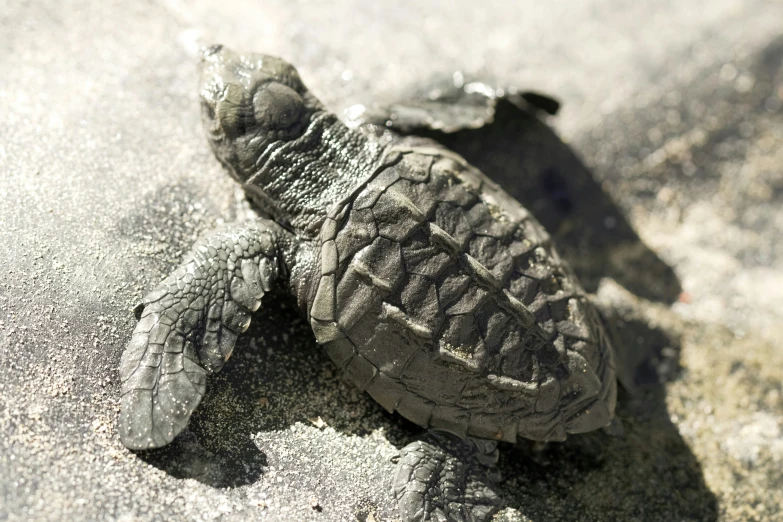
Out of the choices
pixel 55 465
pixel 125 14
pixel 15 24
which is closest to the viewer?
pixel 55 465

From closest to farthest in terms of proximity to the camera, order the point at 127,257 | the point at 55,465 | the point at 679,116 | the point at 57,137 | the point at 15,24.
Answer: the point at 55,465, the point at 127,257, the point at 57,137, the point at 15,24, the point at 679,116

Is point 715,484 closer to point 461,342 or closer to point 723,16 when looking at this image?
point 461,342

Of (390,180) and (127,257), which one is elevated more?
(390,180)

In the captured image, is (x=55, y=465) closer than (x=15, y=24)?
Yes

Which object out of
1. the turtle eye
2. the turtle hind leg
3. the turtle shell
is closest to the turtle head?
the turtle eye

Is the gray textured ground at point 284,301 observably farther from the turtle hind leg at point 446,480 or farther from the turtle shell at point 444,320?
the turtle shell at point 444,320

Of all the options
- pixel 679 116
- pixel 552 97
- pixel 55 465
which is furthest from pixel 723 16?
pixel 55 465

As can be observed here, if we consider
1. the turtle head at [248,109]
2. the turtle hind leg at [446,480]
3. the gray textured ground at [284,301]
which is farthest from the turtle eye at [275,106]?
the turtle hind leg at [446,480]
